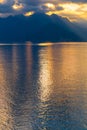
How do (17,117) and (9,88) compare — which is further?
(9,88)

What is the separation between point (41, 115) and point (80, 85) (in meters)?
24.4

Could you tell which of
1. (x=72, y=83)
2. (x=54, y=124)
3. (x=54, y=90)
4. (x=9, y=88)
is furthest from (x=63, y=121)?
(x=72, y=83)

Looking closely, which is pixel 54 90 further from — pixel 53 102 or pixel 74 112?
pixel 74 112

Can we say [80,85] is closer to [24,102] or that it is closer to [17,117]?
[24,102]

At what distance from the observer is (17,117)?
3931cm

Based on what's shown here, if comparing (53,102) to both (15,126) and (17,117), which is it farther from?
(15,126)

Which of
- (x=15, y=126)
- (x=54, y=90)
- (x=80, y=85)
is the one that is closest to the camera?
(x=15, y=126)

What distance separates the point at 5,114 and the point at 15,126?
17.9 feet

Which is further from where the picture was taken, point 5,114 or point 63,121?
point 5,114

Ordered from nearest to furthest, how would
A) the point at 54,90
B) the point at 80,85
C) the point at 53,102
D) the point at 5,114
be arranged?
the point at 5,114 → the point at 53,102 → the point at 54,90 → the point at 80,85

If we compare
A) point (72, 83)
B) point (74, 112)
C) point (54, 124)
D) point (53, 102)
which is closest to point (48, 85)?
point (72, 83)

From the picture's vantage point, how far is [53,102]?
47.5 meters

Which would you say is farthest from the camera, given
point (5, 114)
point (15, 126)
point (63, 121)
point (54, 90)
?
point (54, 90)

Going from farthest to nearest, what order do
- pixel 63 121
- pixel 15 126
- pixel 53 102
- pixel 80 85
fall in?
pixel 80 85
pixel 53 102
pixel 63 121
pixel 15 126
